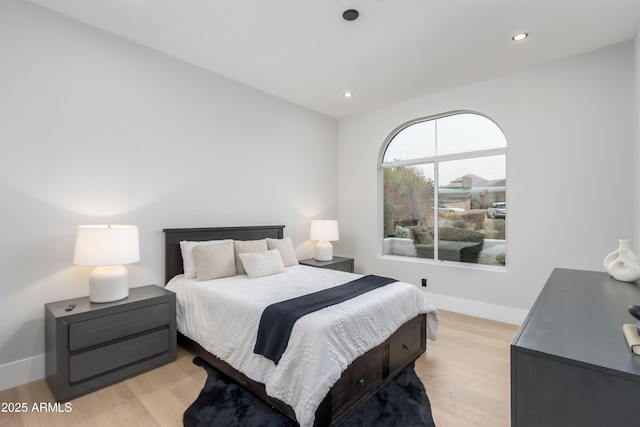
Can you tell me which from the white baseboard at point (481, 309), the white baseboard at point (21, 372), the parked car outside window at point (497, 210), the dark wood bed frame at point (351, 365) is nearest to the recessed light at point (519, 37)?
the parked car outside window at point (497, 210)

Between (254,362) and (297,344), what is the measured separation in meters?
0.43

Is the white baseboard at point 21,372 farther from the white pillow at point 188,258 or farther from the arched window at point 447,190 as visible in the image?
the arched window at point 447,190

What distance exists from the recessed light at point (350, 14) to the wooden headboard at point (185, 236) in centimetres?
240

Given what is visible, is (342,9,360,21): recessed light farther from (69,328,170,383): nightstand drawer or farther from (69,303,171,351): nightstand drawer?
(69,328,170,383): nightstand drawer

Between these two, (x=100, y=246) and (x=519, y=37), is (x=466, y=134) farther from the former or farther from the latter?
(x=100, y=246)

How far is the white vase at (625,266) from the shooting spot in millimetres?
→ 1887

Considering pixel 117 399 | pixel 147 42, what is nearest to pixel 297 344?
pixel 117 399

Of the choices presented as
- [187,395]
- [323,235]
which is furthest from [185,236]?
[323,235]

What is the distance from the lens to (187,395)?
2.09 m

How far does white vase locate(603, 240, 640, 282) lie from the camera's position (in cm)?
189

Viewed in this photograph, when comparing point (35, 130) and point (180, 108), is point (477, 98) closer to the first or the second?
point (180, 108)

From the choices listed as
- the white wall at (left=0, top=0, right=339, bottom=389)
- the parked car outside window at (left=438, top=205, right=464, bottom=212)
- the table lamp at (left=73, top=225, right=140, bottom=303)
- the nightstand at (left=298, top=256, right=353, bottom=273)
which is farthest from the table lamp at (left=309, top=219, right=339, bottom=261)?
the table lamp at (left=73, top=225, right=140, bottom=303)

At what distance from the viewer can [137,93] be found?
2842 millimetres

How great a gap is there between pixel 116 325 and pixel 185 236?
1.06 metres
